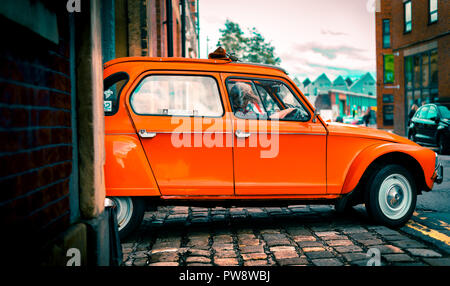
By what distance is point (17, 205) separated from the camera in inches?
74.9

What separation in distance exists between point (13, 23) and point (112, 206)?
1.54 m

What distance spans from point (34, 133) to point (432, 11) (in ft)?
84.2

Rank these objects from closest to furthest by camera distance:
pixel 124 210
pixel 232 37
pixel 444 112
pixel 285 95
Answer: pixel 124 210 < pixel 285 95 < pixel 444 112 < pixel 232 37

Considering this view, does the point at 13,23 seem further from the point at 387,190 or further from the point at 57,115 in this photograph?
the point at 387,190

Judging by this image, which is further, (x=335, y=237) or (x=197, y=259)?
(x=335, y=237)

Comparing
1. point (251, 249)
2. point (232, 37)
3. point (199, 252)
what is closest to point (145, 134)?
point (199, 252)

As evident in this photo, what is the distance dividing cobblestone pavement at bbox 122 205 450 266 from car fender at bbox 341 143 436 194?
1.80 feet

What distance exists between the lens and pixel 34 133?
2.07 metres

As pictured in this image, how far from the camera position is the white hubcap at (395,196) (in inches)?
183

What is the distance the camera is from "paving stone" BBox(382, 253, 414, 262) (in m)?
3.49

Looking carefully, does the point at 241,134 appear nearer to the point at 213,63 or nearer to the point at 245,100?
the point at 245,100

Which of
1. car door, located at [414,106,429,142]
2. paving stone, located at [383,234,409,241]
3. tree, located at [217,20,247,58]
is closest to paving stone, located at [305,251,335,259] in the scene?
paving stone, located at [383,234,409,241]
